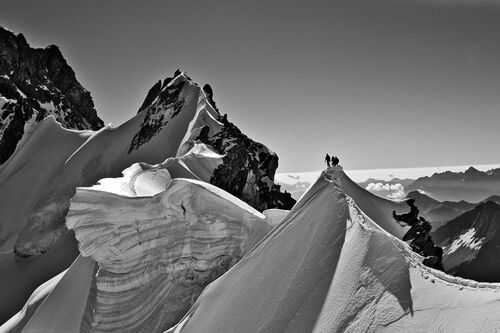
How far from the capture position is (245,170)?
34.7 m

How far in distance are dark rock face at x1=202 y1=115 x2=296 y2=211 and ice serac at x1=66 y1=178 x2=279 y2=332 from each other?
41.8ft

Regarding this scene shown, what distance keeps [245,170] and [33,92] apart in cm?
4116

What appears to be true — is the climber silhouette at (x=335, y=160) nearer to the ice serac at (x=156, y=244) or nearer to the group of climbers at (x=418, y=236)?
the ice serac at (x=156, y=244)

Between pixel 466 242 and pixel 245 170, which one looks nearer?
pixel 245 170

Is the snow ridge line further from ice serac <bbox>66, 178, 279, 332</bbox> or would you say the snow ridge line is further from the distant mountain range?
the distant mountain range

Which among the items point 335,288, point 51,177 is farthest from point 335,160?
point 51,177

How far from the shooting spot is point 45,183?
143 feet

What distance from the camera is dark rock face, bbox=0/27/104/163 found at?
51.6 meters

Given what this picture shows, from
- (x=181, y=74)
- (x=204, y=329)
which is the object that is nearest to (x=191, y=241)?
(x=204, y=329)

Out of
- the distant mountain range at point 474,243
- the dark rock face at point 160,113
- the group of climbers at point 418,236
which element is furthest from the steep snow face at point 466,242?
the dark rock face at point 160,113

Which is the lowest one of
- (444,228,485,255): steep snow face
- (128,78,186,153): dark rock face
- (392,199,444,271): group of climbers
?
(392,199,444,271): group of climbers

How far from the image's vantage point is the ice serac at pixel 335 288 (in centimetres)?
1026

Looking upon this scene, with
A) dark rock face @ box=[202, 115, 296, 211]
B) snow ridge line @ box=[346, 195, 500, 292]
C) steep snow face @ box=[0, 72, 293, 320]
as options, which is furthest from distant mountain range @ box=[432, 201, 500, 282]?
snow ridge line @ box=[346, 195, 500, 292]

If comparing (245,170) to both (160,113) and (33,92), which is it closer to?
(160,113)
